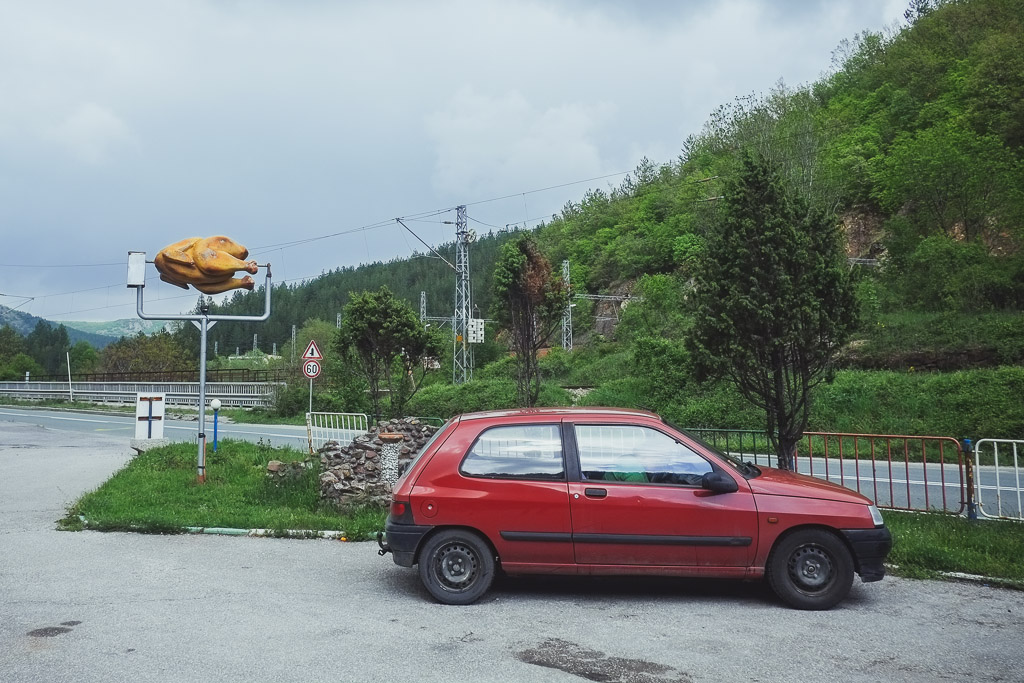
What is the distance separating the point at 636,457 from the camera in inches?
255

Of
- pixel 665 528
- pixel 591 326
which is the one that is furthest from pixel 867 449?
pixel 591 326

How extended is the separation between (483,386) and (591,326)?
28.9 m

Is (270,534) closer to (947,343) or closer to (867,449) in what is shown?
(867,449)

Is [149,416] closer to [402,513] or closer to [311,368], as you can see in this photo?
[311,368]

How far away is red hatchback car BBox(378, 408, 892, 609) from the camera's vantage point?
6184mm

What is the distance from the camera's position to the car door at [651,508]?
6.22 metres

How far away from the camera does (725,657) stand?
5.08 metres

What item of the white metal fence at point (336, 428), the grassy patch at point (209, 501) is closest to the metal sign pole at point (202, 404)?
the grassy patch at point (209, 501)

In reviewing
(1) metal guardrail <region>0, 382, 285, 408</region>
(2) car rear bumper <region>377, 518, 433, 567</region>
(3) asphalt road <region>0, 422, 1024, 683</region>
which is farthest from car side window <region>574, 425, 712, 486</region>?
(1) metal guardrail <region>0, 382, 285, 408</region>

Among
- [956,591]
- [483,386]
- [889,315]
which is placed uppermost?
[889,315]

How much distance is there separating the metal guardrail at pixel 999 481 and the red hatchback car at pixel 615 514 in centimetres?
393

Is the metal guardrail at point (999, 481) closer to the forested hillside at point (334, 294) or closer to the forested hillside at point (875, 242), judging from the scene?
the forested hillside at point (875, 242)

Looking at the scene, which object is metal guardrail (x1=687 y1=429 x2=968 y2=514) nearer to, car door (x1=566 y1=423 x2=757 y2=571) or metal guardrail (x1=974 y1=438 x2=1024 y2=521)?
metal guardrail (x1=974 y1=438 x2=1024 y2=521)

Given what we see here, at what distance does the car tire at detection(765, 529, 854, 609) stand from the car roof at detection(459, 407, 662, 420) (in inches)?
59.0
